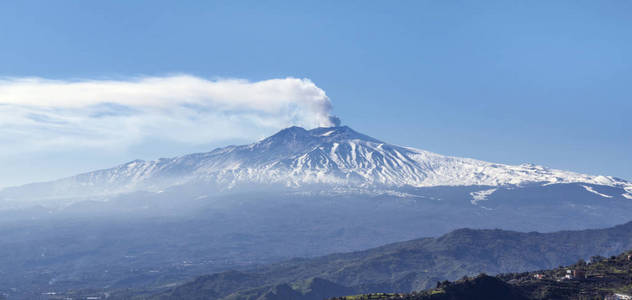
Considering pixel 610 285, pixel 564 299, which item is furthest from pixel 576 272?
pixel 564 299

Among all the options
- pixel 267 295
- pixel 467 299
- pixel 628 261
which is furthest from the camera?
pixel 267 295

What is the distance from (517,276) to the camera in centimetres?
13050

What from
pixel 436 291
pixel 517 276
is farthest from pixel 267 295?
pixel 436 291

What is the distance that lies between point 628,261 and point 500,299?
116ft

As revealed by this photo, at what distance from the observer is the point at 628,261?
12694 cm

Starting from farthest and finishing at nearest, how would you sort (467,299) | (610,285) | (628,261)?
1. (628,261)
2. (610,285)
3. (467,299)

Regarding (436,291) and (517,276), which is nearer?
(436,291)

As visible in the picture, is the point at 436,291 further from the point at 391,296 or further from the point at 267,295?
the point at 267,295

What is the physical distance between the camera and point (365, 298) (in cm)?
10800

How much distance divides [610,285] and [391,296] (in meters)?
33.5

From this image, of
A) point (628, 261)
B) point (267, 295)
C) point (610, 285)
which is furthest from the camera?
point (267, 295)

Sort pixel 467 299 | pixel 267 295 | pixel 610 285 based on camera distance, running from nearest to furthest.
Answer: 1. pixel 467 299
2. pixel 610 285
3. pixel 267 295

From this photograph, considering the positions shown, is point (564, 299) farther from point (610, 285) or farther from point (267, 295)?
point (267, 295)

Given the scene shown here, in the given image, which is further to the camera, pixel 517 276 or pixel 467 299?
pixel 517 276
